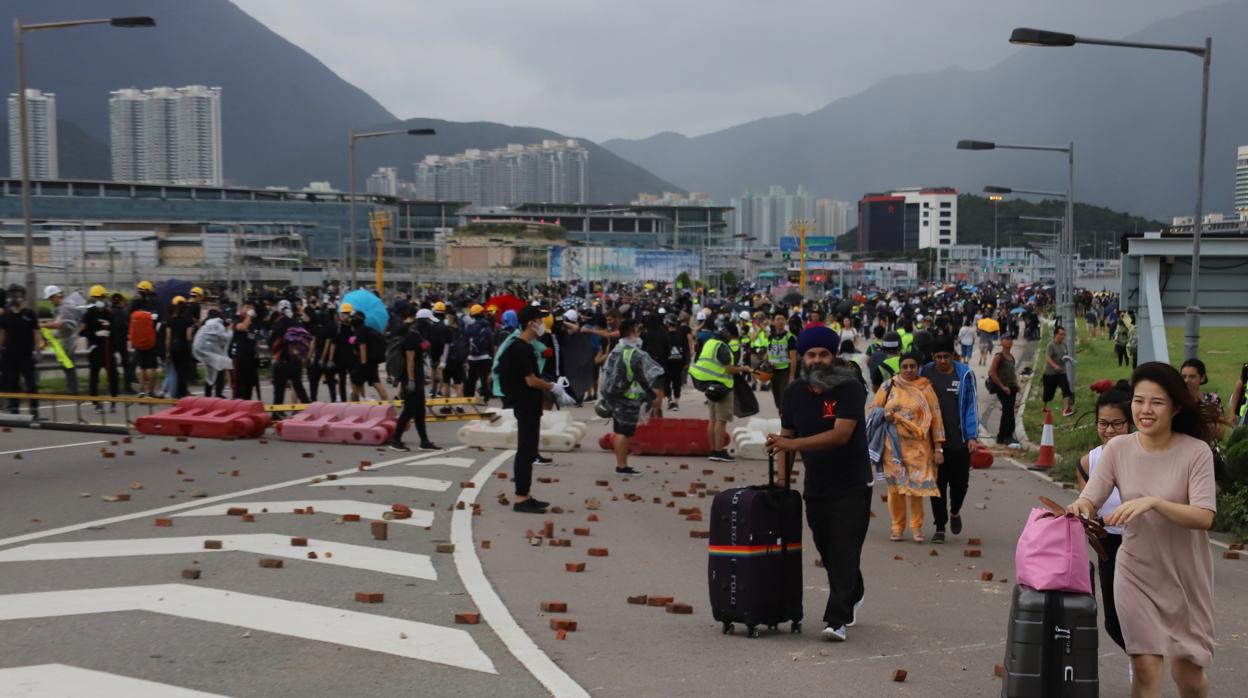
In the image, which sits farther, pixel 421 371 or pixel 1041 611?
pixel 421 371

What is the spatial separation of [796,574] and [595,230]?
18047 centimetres

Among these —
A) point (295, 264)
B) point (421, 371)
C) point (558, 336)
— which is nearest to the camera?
point (421, 371)

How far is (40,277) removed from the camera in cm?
3428

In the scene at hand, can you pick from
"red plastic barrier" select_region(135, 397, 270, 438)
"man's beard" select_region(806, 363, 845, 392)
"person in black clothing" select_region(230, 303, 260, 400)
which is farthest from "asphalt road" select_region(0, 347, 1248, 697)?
"person in black clothing" select_region(230, 303, 260, 400)

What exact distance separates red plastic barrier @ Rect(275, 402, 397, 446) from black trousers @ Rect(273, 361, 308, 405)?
3319mm

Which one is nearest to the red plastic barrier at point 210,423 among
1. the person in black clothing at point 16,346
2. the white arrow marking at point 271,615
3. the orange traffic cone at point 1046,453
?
the person in black clothing at point 16,346

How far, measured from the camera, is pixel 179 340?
21703mm

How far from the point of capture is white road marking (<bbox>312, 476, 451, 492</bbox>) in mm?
12793

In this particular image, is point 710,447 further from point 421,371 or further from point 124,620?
point 124,620

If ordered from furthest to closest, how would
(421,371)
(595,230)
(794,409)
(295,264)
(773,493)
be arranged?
(595,230)
(295,264)
(421,371)
(794,409)
(773,493)

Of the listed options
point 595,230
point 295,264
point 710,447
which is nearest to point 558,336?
point 710,447

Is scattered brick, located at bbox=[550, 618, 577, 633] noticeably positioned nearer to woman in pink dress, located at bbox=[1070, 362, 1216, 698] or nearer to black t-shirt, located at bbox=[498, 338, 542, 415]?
woman in pink dress, located at bbox=[1070, 362, 1216, 698]

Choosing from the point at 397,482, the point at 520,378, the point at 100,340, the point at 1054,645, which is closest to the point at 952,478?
the point at 520,378

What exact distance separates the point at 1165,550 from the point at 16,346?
59.8ft
